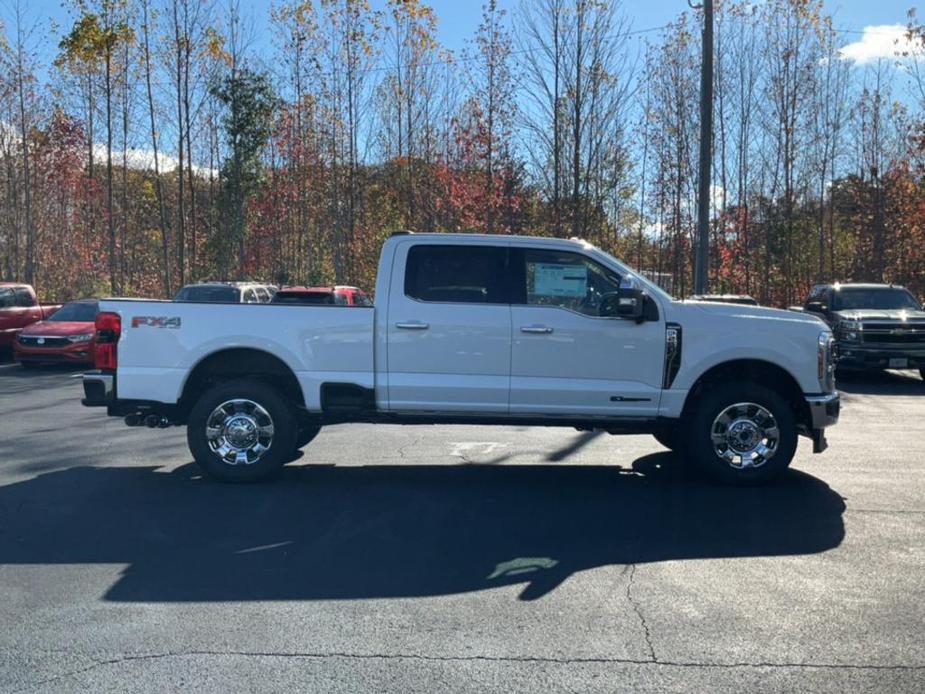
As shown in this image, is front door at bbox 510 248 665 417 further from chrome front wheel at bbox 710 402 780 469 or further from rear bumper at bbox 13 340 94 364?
rear bumper at bbox 13 340 94 364

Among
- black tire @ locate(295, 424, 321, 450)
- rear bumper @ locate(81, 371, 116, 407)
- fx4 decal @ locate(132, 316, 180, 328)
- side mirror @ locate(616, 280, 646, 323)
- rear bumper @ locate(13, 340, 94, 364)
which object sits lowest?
black tire @ locate(295, 424, 321, 450)

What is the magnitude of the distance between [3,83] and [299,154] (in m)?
9.50

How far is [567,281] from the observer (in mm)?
8234

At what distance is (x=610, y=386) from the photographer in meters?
8.11

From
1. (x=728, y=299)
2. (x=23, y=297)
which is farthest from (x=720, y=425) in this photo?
(x=23, y=297)

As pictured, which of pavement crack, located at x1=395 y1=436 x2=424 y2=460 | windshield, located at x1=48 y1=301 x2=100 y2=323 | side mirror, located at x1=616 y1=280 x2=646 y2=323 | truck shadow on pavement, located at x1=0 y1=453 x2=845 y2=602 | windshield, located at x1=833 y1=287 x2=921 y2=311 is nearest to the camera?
truck shadow on pavement, located at x1=0 y1=453 x2=845 y2=602

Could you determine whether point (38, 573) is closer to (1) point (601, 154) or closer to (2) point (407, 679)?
(2) point (407, 679)

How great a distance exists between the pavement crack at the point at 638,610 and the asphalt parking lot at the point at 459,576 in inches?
0.7

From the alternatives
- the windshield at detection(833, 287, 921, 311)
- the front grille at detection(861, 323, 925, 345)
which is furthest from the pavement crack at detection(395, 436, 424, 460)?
the windshield at detection(833, 287, 921, 311)

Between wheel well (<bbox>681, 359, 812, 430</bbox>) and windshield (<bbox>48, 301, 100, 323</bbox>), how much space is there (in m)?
15.7

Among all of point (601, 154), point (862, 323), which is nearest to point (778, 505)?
point (862, 323)

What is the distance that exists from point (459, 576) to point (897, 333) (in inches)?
549

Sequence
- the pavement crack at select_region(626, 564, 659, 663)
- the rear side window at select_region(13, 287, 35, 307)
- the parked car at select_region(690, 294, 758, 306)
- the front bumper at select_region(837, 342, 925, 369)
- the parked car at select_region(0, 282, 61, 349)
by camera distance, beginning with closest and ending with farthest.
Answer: the pavement crack at select_region(626, 564, 659, 663)
the parked car at select_region(690, 294, 758, 306)
the front bumper at select_region(837, 342, 925, 369)
the parked car at select_region(0, 282, 61, 349)
the rear side window at select_region(13, 287, 35, 307)

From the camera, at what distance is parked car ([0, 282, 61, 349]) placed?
20.9 m
